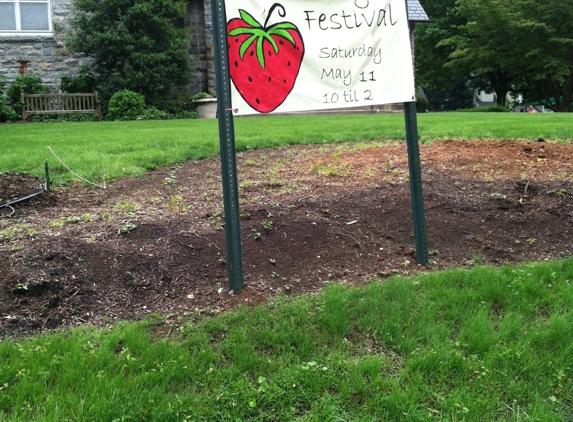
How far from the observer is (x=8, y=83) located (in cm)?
1731

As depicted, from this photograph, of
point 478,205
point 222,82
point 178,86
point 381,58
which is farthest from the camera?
point 178,86

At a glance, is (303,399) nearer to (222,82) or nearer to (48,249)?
(222,82)

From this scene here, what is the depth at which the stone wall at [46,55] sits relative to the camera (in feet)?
57.5

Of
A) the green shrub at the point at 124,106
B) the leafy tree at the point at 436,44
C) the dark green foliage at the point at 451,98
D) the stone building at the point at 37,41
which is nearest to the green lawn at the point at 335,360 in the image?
the green shrub at the point at 124,106

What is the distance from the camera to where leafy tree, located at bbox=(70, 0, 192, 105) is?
16.7m

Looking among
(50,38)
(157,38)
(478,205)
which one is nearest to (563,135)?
(478,205)

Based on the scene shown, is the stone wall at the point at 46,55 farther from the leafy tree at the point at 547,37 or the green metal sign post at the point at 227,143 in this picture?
the leafy tree at the point at 547,37

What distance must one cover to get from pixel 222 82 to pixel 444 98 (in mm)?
55815

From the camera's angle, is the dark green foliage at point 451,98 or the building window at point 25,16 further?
the dark green foliage at point 451,98

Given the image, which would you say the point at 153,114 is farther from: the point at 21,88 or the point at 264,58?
the point at 264,58

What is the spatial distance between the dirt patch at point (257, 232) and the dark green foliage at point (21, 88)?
40.3 feet

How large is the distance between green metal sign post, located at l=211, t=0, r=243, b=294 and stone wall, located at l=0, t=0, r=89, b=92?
655 inches

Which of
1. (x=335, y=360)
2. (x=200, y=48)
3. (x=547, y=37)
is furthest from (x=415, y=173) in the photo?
(x=547, y=37)

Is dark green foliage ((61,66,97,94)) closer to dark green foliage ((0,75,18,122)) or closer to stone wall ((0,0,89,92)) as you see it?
stone wall ((0,0,89,92))
